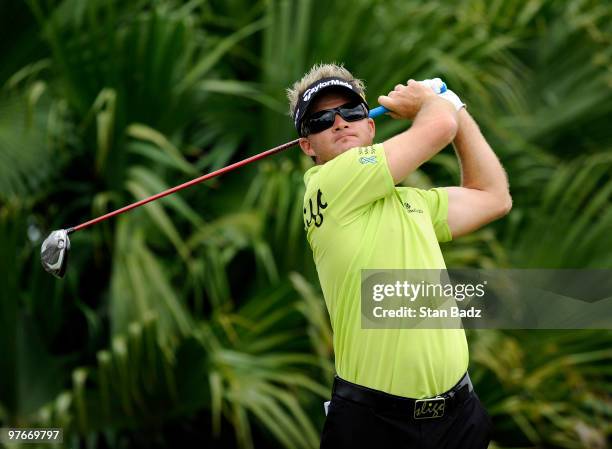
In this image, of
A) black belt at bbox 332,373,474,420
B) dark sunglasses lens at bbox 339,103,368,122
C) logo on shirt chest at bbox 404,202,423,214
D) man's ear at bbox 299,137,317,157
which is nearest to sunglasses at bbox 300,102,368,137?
dark sunglasses lens at bbox 339,103,368,122

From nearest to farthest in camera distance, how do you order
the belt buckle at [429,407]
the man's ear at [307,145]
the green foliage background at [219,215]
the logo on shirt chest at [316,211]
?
the belt buckle at [429,407] → the logo on shirt chest at [316,211] → the man's ear at [307,145] → the green foliage background at [219,215]

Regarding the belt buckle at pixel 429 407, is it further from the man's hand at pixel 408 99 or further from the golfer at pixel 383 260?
the man's hand at pixel 408 99

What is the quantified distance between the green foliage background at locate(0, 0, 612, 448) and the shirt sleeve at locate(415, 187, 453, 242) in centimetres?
178

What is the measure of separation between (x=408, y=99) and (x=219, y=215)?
2.66 metres

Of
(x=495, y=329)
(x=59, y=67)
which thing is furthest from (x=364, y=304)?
(x=59, y=67)

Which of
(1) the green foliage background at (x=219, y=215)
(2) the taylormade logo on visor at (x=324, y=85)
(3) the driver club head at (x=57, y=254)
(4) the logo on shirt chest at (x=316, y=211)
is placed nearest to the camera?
(4) the logo on shirt chest at (x=316, y=211)

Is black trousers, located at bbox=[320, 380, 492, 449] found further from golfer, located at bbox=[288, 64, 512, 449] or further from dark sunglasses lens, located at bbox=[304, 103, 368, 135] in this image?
dark sunglasses lens, located at bbox=[304, 103, 368, 135]

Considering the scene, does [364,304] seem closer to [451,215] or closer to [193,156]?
[451,215]

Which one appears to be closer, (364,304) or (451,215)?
(364,304)

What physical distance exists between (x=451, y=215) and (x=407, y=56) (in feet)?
8.87

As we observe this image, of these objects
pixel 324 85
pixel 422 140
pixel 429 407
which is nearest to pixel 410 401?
pixel 429 407

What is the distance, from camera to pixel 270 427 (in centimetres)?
484

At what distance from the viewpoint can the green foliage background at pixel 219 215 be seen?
510 centimetres

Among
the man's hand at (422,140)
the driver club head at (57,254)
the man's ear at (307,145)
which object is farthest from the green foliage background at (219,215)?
the man's hand at (422,140)
